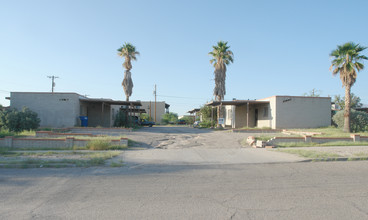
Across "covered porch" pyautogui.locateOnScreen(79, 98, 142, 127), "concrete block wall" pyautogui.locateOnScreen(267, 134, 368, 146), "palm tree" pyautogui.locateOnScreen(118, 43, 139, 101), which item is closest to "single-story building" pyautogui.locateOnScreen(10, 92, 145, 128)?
"covered porch" pyautogui.locateOnScreen(79, 98, 142, 127)

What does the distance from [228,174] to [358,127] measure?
1729 cm

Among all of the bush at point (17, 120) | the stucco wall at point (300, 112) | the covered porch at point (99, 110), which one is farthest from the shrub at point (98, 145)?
the stucco wall at point (300, 112)

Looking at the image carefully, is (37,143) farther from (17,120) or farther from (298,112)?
(298,112)

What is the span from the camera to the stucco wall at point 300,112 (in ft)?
80.6

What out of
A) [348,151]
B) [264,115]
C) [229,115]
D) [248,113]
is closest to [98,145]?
[348,151]

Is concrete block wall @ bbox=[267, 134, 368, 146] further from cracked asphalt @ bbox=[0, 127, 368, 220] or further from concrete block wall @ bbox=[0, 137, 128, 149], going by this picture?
concrete block wall @ bbox=[0, 137, 128, 149]

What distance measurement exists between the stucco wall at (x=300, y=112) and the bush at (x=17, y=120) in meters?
21.4

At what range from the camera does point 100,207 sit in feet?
15.6

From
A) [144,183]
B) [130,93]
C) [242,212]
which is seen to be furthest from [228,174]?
[130,93]

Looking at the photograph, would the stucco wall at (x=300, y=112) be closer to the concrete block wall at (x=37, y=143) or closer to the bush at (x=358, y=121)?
the bush at (x=358, y=121)

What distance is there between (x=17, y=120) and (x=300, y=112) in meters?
24.9

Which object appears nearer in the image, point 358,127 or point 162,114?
point 358,127

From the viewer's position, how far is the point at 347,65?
19281 mm

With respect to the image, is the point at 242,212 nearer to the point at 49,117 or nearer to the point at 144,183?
the point at 144,183
